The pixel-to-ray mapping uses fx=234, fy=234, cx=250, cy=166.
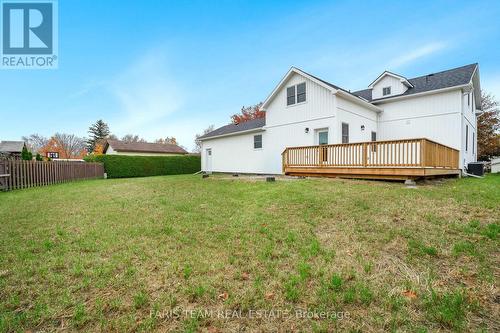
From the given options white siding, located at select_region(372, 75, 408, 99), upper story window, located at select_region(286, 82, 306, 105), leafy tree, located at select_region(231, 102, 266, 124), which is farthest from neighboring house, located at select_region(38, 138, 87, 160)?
white siding, located at select_region(372, 75, 408, 99)

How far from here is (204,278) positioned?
2.56 m

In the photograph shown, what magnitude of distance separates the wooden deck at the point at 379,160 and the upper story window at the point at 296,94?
3207mm

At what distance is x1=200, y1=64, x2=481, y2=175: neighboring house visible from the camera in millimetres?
10424

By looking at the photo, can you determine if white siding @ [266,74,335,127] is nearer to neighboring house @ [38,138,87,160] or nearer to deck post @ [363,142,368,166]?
deck post @ [363,142,368,166]

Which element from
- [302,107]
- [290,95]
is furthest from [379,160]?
[290,95]

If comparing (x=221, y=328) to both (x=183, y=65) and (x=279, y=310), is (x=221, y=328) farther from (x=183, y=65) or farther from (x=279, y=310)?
(x=183, y=65)

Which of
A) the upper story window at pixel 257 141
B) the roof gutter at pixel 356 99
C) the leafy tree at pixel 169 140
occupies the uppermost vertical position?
the leafy tree at pixel 169 140

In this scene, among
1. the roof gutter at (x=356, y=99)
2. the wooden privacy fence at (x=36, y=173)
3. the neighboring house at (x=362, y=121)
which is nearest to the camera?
the neighboring house at (x=362, y=121)

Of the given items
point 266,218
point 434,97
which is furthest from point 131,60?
point 434,97

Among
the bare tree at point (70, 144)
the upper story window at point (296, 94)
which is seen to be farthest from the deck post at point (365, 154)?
the bare tree at point (70, 144)

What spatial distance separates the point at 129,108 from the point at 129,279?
24.6 m

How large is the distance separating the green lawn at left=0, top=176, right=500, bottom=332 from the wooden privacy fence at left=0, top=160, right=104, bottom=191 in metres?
7.84

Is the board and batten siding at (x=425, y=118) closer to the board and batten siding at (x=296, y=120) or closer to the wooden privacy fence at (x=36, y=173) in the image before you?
the board and batten siding at (x=296, y=120)

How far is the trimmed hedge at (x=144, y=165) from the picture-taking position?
61.6ft
